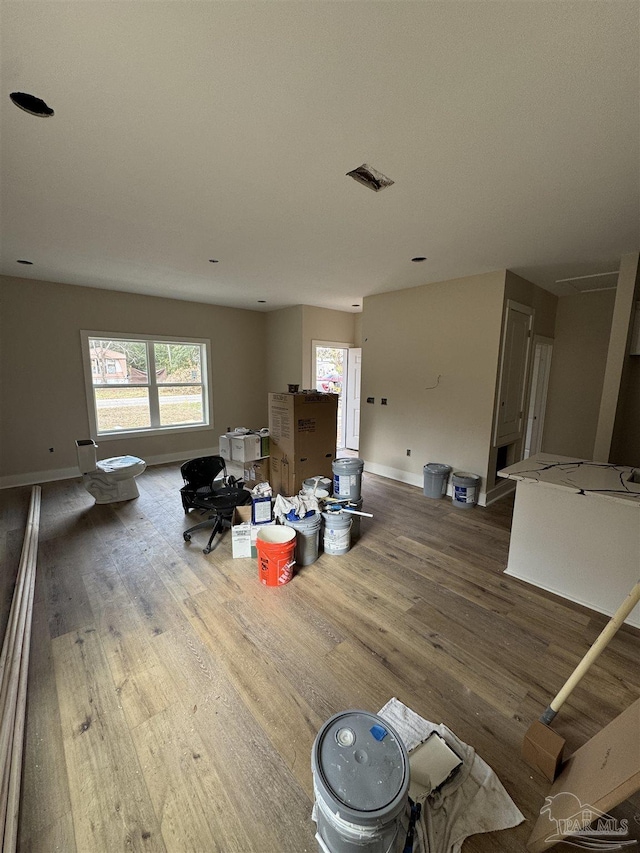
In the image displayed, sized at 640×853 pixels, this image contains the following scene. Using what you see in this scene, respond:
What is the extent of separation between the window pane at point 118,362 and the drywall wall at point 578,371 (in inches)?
253

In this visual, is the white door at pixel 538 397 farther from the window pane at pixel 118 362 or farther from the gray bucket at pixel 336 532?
the window pane at pixel 118 362

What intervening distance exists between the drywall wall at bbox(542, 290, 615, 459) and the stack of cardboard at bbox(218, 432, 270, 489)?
175 inches

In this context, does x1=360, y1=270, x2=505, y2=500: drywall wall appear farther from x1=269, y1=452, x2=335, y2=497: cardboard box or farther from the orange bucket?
the orange bucket

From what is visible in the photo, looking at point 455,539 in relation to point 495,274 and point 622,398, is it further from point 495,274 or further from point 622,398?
point 495,274

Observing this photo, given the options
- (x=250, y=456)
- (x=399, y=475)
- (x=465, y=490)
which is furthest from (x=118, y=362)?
(x=465, y=490)

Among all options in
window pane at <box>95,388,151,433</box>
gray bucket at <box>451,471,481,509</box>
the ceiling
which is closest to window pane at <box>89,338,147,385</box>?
window pane at <box>95,388,151,433</box>

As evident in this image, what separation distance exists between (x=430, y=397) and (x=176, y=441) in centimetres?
425

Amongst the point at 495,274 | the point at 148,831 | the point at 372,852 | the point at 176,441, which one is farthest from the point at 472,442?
the point at 176,441

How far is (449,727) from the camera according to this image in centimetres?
153

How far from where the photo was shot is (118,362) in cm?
518

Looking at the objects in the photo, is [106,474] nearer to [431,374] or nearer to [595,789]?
[431,374]

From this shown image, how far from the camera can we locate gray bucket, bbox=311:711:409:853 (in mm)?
955

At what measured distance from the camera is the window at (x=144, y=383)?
16.4ft

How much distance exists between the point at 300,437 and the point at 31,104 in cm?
288
